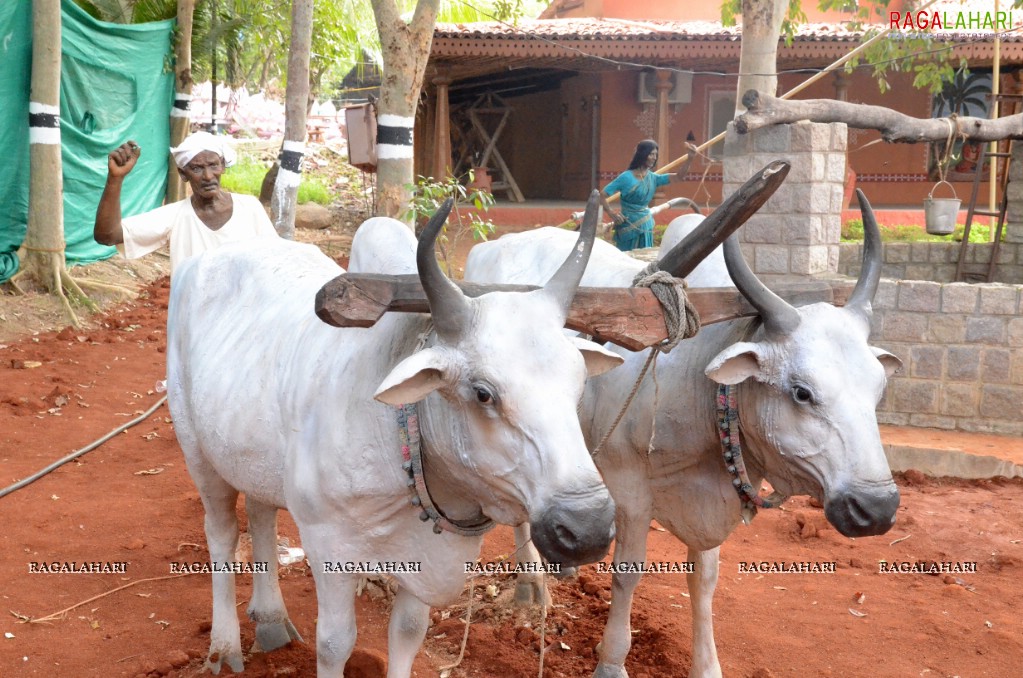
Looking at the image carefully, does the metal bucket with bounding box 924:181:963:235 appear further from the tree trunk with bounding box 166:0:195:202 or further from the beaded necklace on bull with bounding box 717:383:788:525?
the tree trunk with bounding box 166:0:195:202

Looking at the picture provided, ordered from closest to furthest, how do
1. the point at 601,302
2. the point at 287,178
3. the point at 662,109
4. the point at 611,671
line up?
1. the point at 601,302
2. the point at 611,671
3. the point at 287,178
4. the point at 662,109

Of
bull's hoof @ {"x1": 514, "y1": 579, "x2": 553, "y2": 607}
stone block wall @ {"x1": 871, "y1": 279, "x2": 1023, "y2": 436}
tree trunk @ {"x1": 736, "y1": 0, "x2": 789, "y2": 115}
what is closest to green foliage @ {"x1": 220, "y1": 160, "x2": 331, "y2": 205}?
tree trunk @ {"x1": 736, "y1": 0, "x2": 789, "y2": 115}

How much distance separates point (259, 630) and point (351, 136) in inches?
384

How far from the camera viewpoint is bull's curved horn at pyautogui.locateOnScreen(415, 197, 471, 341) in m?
2.19

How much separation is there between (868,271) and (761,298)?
0.45 metres

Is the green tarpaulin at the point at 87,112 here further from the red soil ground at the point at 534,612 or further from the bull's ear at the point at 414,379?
the bull's ear at the point at 414,379

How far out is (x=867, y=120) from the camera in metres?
6.79

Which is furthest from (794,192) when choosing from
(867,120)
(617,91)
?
(617,91)

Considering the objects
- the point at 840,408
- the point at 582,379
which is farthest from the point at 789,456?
the point at 582,379

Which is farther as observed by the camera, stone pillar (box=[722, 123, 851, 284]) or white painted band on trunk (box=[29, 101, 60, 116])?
white painted band on trunk (box=[29, 101, 60, 116])

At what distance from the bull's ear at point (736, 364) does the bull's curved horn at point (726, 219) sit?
0.29m

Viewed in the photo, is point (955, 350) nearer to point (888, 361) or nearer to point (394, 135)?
point (888, 361)

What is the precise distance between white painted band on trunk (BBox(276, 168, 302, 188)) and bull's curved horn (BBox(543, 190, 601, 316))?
19.4 ft

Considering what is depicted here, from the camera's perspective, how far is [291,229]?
27.1ft
